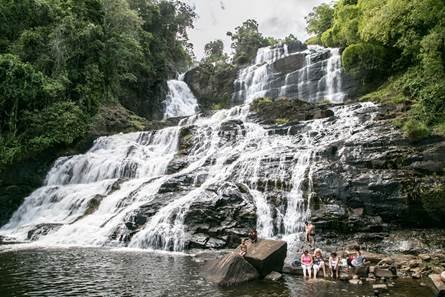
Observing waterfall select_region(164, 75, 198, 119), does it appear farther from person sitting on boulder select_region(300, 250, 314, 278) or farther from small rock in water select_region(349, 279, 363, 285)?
small rock in water select_region(349, 279, 363, 285)

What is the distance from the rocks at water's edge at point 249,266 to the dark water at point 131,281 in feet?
1.29

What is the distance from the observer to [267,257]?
14.4 meters

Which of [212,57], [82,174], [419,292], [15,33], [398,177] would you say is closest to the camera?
[419,292]

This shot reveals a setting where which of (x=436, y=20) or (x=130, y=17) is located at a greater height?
(x=130, y=17)

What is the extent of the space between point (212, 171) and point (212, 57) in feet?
197

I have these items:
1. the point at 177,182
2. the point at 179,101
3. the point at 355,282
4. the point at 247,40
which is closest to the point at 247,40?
→ the point at 247,40

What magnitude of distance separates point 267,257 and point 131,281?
4.69m

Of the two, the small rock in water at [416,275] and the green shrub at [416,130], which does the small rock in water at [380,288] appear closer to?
the small rock in water at [416,275]

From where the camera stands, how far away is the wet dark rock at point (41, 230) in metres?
22.6

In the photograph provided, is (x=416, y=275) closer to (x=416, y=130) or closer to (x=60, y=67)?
(x=416, y=130)

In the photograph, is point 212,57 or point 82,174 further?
point 212,57

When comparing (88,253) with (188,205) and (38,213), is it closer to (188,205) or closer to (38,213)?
(188,205)

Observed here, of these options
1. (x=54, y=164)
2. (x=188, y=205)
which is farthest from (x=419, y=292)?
(x=54, y=164)

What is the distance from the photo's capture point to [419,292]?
12.3m
